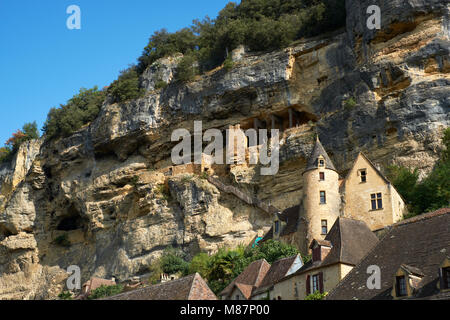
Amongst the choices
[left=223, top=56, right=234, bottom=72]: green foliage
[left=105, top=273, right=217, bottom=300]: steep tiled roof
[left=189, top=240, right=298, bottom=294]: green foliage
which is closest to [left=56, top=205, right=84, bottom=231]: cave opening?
[left=223, top=56, right=234, bottom=72]: green foliage

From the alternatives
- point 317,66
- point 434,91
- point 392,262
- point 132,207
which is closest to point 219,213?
point 132,207

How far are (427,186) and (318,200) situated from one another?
6159 millimetres

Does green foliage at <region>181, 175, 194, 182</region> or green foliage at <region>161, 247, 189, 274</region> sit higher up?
green foliage at <region>181, 175, 194, 182</region>

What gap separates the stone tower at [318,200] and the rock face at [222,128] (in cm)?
473

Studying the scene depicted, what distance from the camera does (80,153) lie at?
61.5 metres

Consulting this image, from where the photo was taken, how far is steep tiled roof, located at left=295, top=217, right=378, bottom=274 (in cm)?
2895

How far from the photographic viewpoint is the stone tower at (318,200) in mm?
38438

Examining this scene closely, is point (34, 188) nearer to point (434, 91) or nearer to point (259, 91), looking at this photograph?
point (259, 91)

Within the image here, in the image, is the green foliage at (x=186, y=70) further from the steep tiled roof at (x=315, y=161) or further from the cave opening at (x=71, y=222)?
the steep tiled roof at (x=315, y=161)

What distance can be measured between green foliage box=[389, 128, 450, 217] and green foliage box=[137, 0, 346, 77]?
16.9 m

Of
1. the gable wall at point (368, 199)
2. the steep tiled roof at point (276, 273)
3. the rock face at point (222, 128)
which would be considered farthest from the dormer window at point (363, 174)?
the steep tiled roof at point (276, 273)

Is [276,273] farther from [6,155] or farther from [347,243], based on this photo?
[6,155]

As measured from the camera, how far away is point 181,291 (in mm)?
23891

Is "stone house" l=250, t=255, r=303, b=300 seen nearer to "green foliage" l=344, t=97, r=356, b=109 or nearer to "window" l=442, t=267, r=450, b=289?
"window" l=442, t=267, r=450, b=289
